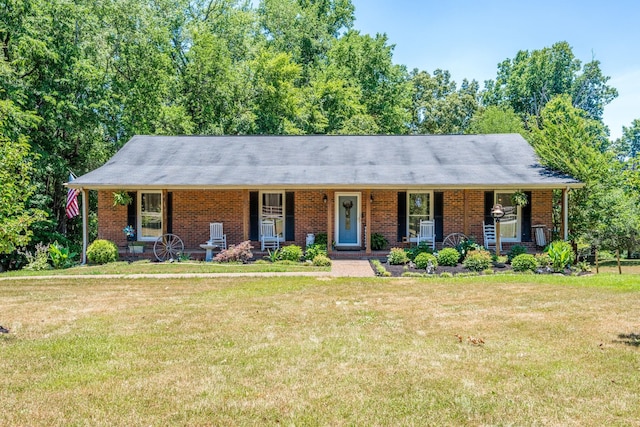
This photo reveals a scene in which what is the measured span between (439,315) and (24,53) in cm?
1894

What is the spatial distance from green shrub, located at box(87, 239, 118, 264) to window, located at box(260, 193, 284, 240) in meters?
4.82

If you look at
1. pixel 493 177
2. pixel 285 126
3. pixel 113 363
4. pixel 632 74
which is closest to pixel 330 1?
pixel 285 126

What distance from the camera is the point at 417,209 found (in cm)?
1560

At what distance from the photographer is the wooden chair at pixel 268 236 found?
15156 millimetres

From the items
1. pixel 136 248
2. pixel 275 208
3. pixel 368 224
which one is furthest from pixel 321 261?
pixel 136 248

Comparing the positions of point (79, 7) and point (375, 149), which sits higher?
point (79, 7)

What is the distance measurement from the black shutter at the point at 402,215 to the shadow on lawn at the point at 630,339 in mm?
9620

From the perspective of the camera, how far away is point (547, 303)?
26.1 feet

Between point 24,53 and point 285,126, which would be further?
point 285,126

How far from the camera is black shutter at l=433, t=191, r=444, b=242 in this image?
1545cm

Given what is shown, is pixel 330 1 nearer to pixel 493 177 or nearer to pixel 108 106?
pixel 108 106

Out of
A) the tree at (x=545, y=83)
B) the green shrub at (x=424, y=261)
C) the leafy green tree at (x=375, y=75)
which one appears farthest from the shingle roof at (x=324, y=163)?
the tree at (x=545, y=83)

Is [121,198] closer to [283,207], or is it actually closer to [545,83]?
[283,207]

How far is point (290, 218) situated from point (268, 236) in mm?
1055
